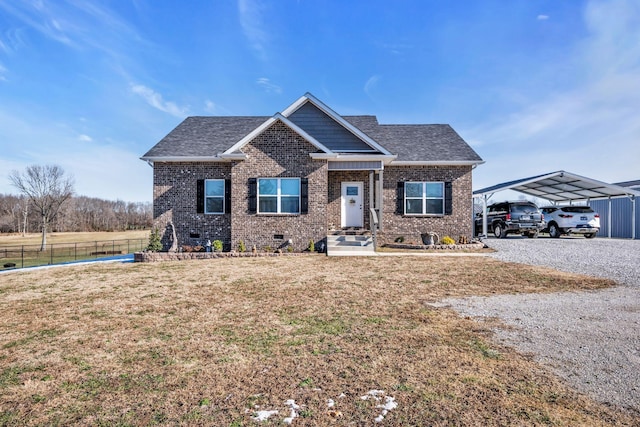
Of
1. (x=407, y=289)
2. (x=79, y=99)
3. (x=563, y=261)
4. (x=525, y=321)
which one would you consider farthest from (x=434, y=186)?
(x=79, y=99)

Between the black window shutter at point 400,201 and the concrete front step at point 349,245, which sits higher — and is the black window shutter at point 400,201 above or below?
above

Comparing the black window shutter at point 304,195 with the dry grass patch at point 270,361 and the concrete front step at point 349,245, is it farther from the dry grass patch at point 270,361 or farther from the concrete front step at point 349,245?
the dry grass patch at point 270,361

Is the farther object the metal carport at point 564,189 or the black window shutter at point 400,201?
the metal carport at point 564,189

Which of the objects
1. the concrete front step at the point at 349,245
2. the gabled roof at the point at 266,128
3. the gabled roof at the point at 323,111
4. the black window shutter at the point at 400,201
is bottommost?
the concrete front step at the point at 349,245

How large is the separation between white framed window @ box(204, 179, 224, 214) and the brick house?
0.14 feet

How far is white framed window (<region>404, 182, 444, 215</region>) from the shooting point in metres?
14.9

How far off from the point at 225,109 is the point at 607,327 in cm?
1966

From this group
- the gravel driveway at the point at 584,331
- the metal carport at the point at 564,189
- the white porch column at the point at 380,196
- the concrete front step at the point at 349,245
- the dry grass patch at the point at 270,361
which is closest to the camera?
the dry grass patch at the point at 270,361

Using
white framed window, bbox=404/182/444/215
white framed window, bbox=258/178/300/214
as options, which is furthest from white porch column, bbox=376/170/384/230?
white framed window, bbox=258/178/300/214

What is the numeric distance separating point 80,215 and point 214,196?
70.8 meters

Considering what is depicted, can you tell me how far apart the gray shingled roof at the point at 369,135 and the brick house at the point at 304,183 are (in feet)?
0.27

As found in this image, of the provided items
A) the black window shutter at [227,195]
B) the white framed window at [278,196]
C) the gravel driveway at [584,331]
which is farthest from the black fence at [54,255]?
the gravel driveway at [584,331]

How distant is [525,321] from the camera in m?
4.64

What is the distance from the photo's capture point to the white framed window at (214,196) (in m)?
14.1
